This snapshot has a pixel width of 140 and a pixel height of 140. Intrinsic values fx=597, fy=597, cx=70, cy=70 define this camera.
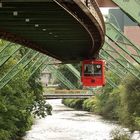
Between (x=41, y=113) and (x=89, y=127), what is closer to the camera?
(x=41, y=113)

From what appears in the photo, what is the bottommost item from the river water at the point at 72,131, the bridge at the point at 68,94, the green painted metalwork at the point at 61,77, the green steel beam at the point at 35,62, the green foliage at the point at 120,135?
the river water at the point at 72,131

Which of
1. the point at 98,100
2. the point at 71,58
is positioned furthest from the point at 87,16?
the point at 98,100

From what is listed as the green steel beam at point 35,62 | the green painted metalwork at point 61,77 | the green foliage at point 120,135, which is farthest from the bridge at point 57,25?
the green painted metalwork at point 61,77

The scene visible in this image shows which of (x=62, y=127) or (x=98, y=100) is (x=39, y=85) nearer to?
(x=62, y=127)

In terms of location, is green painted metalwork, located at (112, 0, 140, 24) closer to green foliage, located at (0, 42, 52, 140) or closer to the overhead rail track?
the overhead rail track

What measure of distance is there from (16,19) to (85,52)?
15068mm

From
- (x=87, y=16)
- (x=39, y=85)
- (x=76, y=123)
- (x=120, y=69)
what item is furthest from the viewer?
(x=76, y=123)

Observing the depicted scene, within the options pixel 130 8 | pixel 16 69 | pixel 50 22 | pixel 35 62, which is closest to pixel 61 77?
pixel 35 62

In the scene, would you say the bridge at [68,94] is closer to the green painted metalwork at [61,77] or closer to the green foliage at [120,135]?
the green painted metalwork at [61,77]

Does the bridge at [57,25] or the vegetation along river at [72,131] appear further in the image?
the vegetation along river at [72,131]

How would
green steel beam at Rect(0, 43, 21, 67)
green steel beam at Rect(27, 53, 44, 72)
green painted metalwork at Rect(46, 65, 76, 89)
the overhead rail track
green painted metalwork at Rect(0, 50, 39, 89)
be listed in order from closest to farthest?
the overhead rail track < green steel beam at Rect(0, 43, 21, 67) < green painted metalwork at Rect(0, 50, 39, 89) < green steel beam at Rect(27, 53, 44, 72) < green painted metalwork at Rect(46, 65, 76, 89)

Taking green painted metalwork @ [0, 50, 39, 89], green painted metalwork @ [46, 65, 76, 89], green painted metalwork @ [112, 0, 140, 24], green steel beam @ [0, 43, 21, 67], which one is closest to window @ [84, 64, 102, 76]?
green steel beam @ [0, 43, 21, 67]

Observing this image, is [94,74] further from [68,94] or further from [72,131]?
[68,94]

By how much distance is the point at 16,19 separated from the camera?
1991 cm
